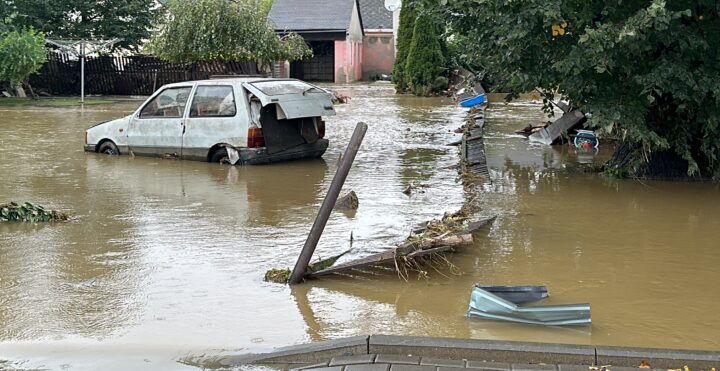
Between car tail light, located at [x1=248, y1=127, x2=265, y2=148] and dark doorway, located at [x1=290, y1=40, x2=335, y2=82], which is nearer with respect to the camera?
car tail light, located at [x1=248, y1=127, x2=265, y2=148]

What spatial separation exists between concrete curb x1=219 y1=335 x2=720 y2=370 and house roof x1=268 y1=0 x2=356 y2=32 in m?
39.3

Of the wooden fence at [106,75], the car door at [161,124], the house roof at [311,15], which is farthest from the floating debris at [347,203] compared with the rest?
the house roof at [311,15]

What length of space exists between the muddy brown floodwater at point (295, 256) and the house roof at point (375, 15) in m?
35.7

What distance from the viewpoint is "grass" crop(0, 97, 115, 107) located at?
2806 cm

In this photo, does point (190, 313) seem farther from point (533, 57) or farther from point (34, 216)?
point (533, 57)

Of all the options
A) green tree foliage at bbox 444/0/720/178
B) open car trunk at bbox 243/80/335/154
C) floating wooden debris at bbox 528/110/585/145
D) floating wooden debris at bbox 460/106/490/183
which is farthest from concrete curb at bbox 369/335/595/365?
floating wooden debris at bbox 528/110/585/145

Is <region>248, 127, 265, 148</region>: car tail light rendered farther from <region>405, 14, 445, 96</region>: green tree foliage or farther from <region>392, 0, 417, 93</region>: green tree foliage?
<region>392, 0, 417, 93</region>: green tree foliage

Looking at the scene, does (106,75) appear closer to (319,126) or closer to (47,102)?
(47,102)

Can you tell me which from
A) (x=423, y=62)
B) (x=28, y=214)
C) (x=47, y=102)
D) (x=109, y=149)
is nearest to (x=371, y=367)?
(x=28, y=214)

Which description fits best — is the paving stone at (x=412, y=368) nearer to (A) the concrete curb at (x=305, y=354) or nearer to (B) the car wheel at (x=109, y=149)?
(A) the concrete curb at (x=305, y=354)

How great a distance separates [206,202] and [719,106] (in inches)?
256

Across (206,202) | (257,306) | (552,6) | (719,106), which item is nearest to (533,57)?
(552,6)

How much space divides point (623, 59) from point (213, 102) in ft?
20.8

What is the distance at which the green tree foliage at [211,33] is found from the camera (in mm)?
28719
